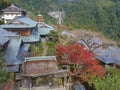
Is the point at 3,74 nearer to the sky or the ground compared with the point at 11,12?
nearer to the sky

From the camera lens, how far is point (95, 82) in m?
22.5

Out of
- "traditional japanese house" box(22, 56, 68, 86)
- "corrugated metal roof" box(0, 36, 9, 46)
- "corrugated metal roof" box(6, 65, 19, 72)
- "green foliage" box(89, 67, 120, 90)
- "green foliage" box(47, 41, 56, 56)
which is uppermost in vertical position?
"corrugated metal roof" box(0, 36, 9, 46)

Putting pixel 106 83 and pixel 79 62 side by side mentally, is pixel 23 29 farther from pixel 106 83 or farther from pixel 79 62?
pixel 106 83

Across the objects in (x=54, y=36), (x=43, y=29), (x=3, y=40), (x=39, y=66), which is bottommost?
(x=43, y=29)

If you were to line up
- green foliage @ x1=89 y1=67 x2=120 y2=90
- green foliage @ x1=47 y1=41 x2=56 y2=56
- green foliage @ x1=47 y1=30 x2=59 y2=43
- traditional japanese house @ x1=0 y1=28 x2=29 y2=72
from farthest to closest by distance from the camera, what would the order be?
1. green foliage @ x1=47 y1=30 x2=59 y2=43
2. green foliage @ x1=47 y1=41 x2=56 y2=56
3. green foliage @ x1=89 y1=67 x2=120 y2=90
4. traditional japanese house @ x1=0 y1=28 x2=29 y2=72

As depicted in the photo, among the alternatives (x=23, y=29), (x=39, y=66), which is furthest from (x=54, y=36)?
(x=39, y=66)

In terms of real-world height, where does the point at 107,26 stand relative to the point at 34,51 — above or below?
below

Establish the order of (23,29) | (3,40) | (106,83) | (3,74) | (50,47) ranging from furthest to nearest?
1. (23,29)
2. (50,47)
3. (106,83)
4. (3,40)
5. (3,74)

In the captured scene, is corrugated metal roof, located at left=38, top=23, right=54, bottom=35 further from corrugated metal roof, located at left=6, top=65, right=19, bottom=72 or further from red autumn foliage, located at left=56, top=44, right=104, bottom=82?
corrugated metal roof, located at left=6, top=65, right=19, bottom=72

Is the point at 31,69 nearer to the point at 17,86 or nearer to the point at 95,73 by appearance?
the point at 17,86

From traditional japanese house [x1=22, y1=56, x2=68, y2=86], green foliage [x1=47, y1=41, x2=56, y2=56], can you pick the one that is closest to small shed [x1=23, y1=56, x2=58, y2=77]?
traditional japanese house [x1=22, y1=56, x2=68, y2=86]

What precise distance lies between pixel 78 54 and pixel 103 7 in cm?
8765

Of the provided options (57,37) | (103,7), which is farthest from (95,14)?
(57,37)

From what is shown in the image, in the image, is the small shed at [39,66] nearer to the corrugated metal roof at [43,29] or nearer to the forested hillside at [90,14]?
the corrugated metal roof at [43,29]
